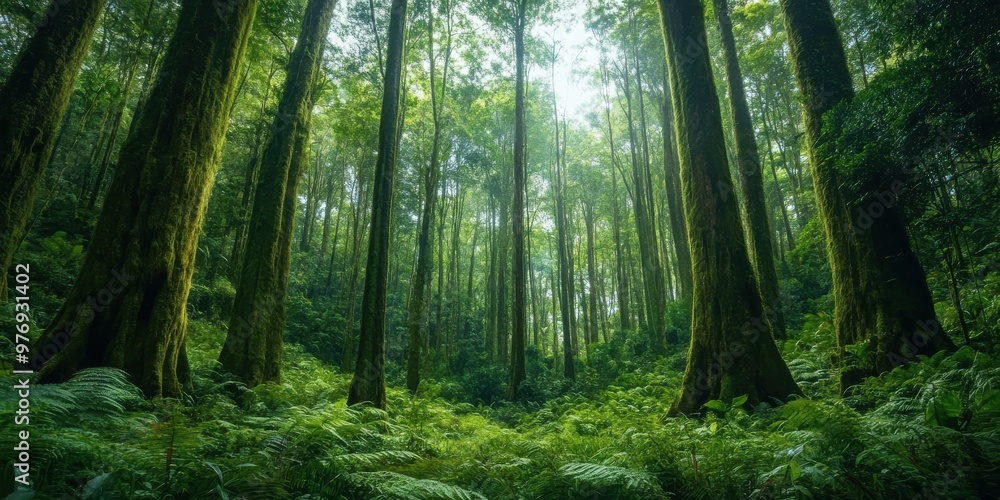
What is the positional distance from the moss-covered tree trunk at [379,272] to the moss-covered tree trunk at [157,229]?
213cm

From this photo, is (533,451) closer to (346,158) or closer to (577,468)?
(577,468)

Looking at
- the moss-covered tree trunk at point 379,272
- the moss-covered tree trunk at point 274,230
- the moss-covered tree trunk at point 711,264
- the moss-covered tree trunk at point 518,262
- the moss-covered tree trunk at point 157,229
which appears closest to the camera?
the moss-covered tree trunk at point 157,229

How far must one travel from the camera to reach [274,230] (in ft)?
23.3

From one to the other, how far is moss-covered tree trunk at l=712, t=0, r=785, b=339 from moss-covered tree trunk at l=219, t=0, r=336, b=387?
29.8 ft

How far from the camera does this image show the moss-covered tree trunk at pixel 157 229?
3.65 meters

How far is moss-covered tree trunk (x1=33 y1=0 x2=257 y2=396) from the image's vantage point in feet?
12.0

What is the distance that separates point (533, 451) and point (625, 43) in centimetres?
1817

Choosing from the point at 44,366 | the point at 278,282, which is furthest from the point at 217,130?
the point at 278,282

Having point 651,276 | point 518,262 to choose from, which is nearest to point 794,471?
point 518,262

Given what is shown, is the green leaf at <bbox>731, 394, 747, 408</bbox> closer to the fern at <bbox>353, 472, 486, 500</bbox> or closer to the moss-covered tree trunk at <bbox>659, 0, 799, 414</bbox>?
the moss-covered tree trunk at <bbox>659, 0, 799, 414</bbox>

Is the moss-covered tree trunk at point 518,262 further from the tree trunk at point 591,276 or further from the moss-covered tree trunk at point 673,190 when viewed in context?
the tree trunk at point 591,276

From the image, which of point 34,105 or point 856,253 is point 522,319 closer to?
point 856,253

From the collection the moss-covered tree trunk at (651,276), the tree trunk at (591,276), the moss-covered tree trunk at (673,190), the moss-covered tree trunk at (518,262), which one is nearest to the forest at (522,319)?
the moss-covered tree trunk at (518,262)

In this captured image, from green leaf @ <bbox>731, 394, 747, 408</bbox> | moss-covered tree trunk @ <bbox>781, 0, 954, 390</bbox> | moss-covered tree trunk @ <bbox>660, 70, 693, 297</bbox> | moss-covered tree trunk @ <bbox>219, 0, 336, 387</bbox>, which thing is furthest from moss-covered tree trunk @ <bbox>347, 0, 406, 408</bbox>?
moss-covered tree trunk @ <bbox>660, 70, 693, 297</bbox>
